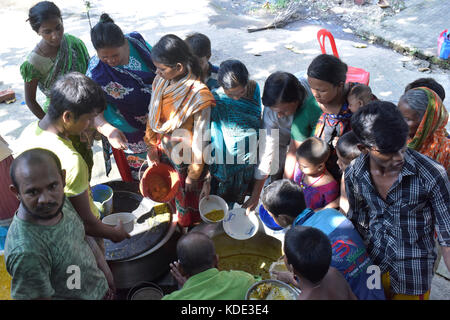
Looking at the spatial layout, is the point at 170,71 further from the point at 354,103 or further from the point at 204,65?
the point at 354,103

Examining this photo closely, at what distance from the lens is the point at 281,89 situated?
2203mm

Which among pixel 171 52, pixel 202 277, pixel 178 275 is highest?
pixel 171 52

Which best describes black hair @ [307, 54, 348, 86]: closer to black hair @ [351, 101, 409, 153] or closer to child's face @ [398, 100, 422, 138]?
child's face @ [398, 100, 422, 138]

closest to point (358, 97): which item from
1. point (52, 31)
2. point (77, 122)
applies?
point (77, 122)

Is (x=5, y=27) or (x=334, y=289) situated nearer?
(x=334, y=289)

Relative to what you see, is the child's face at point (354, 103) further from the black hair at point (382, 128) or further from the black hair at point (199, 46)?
the black hair at point (199, 46)

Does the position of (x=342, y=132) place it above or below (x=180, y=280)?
above

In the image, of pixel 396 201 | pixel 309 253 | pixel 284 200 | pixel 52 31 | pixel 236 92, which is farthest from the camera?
pixel 52 31

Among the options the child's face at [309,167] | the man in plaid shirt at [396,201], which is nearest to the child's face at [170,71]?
the child's face at [309,167]

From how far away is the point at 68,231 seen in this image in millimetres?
1648

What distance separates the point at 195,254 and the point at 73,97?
1024 mm
